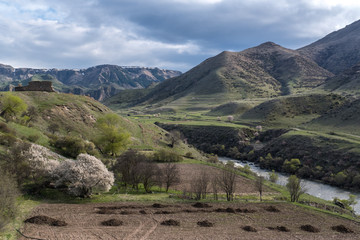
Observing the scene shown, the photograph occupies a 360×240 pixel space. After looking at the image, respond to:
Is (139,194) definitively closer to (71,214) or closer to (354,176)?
(71,214)

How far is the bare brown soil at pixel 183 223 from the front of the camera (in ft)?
75.5

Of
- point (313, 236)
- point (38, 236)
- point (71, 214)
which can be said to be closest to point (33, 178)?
point (71, 214)

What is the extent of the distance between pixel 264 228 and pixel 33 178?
28.2m

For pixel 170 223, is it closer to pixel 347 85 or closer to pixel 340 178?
pixel 340 178

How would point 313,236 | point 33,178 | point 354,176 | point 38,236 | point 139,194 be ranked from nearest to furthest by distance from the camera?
point 38,236 < point 313,236 < point 33,178 < point 139,194 < point 354,176

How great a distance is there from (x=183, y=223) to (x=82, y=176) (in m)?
13.7

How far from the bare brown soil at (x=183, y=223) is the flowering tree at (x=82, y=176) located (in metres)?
2.55

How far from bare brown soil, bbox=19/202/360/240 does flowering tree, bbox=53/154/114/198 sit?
8.35 feet

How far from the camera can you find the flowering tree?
1236 inches

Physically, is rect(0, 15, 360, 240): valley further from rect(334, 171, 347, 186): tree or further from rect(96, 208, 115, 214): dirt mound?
rect(334, 171, 347, 186): tree

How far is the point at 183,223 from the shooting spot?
2719cm

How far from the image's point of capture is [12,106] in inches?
2308

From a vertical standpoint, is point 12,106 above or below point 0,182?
above

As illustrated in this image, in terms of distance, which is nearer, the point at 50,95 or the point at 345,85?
the point at 50,95
